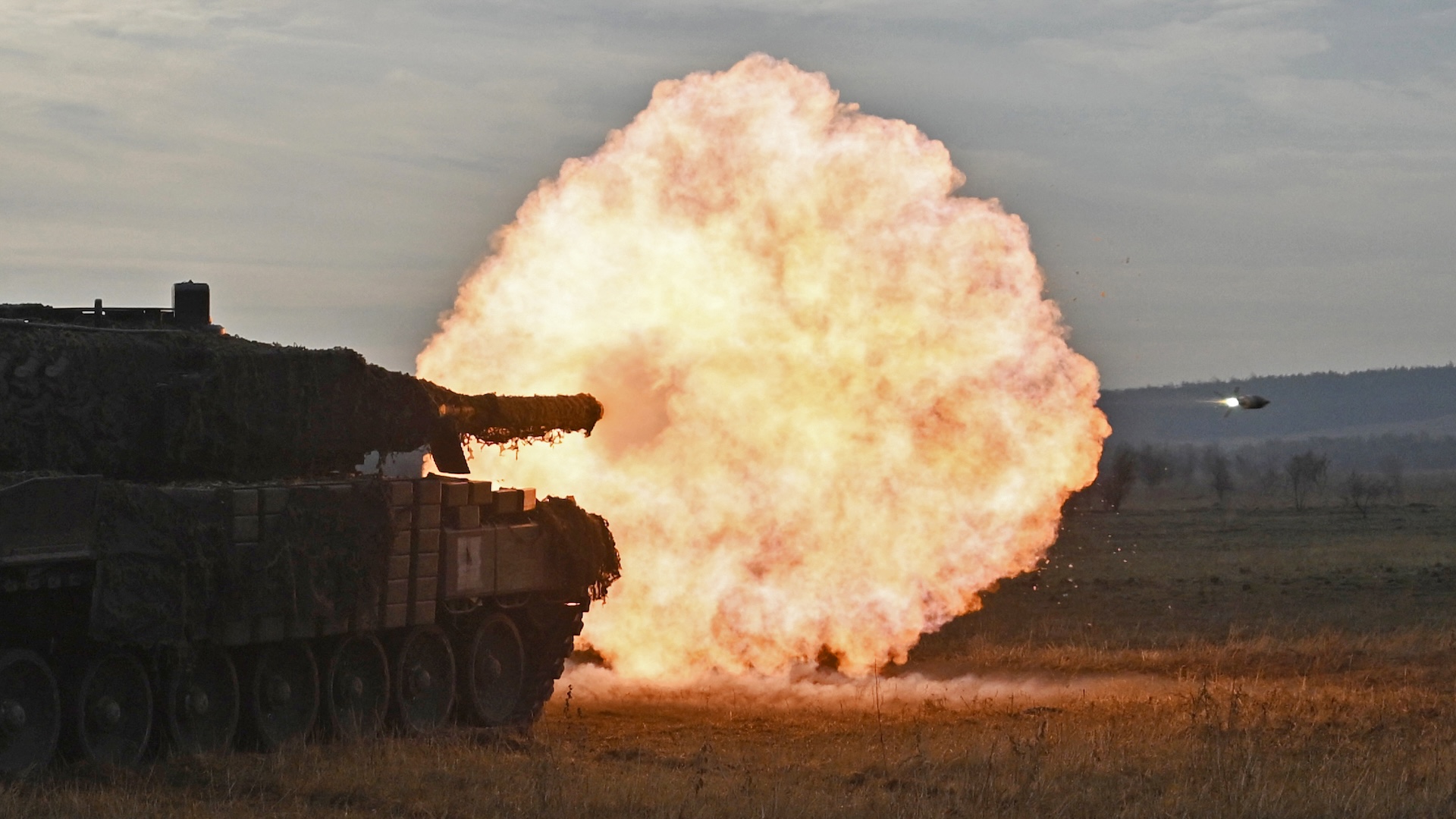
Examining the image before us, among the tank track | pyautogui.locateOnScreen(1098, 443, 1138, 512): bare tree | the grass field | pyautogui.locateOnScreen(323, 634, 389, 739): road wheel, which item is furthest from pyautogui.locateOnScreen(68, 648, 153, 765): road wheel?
pyautogui.locateOnScreen(1098, 443, 1138, 512): bare tree

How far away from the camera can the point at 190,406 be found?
18.1 metres

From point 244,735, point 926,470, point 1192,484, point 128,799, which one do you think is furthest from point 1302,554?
point 1192,484

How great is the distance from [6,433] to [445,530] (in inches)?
199

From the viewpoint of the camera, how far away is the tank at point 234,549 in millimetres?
16031

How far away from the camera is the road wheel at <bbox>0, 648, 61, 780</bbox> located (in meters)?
15.5

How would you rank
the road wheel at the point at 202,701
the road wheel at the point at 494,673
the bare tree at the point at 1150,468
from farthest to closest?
the bare tree at the point at 1150,468 < the road wheel at the point at 494,673 < the road wheel at the point at 202,701

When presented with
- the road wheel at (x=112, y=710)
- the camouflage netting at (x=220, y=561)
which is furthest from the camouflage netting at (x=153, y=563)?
the road wheel at (x=112, y=710)

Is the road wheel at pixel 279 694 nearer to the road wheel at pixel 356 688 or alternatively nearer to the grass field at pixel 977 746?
the road wheel at pixel 356 688

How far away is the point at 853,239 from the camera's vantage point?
2509 cm

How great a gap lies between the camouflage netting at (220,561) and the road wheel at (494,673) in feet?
9.07

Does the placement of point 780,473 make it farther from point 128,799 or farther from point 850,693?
point 128,799

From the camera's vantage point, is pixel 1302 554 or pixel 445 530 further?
pixel 1302 554

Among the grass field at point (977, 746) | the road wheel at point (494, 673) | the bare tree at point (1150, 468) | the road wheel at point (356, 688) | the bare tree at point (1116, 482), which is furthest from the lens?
the bare tree at point (1150, 468)

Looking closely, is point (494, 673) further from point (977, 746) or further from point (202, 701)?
point (977, 746)
